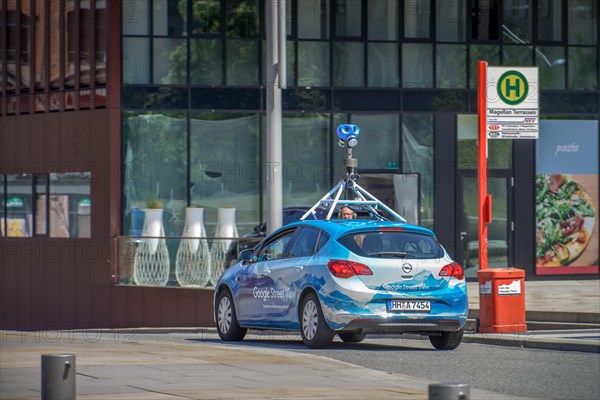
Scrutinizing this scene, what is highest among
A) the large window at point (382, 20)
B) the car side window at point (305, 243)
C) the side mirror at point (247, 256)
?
the large window at point (382, 20)

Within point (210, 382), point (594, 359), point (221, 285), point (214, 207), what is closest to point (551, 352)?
point (594, 359)

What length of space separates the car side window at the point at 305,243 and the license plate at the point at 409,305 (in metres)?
1.29

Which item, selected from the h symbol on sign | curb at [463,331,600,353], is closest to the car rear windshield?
curb at [463,331,600,353]

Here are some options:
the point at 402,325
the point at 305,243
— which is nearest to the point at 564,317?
the point at 305,243

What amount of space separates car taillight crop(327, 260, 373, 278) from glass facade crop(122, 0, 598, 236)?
15.5m

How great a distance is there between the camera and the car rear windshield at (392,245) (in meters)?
16.6

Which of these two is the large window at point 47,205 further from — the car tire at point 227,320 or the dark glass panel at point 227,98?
the car tire at point 227,320

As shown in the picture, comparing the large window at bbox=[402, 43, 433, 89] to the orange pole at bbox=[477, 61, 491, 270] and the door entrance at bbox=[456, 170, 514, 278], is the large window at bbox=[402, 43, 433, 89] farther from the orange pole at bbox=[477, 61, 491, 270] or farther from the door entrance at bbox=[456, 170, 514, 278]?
the orange pole at bbox=[477, 61, 491, 270]

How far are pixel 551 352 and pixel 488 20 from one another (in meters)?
17.5

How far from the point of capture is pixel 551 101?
34.0m

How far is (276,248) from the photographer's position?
18281 mm

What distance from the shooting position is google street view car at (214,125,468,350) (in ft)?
53.7

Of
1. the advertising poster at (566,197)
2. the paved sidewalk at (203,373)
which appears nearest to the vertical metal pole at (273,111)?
the paved sidewalk at (203,373)

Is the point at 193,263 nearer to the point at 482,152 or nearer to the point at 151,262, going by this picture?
the point at 151,262
